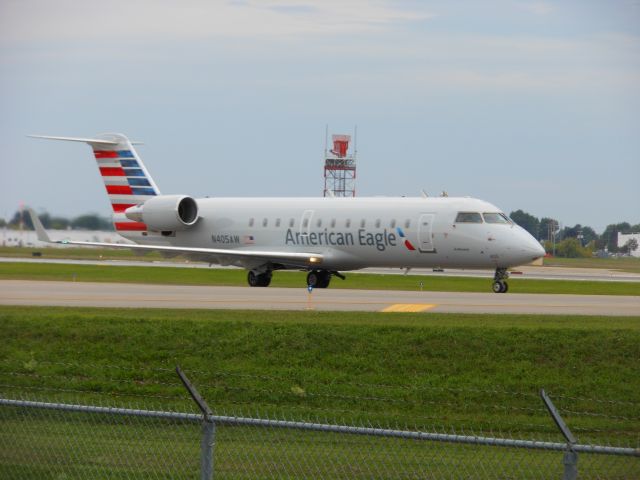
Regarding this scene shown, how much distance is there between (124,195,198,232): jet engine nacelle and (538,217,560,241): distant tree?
287 ft

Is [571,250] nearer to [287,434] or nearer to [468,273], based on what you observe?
[468,273]

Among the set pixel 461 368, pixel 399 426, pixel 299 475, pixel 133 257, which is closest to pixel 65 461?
pixel 299 475

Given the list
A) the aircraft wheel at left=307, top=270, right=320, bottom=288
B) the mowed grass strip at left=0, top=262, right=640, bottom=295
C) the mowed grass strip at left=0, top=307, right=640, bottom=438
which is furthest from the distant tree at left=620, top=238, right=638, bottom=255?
the mowed grass strip at left=0, top=307, right=640, bottom=438

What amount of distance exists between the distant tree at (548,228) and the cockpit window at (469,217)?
92.2 meters

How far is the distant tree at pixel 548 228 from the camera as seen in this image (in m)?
131

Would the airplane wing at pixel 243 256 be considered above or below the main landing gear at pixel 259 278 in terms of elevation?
above

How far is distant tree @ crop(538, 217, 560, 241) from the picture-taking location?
131m

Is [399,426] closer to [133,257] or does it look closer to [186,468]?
[186,468]

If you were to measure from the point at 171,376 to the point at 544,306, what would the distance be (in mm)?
12762

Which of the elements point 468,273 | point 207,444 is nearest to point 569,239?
point 468,273

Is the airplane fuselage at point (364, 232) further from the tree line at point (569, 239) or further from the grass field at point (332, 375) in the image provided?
the tree line at point (569, 239)

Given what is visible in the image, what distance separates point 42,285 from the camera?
3816 centimetres

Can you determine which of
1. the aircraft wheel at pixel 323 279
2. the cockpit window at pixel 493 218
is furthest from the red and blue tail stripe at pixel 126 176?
the cockpit window at pixel 493 218

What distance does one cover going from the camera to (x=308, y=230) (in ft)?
140
